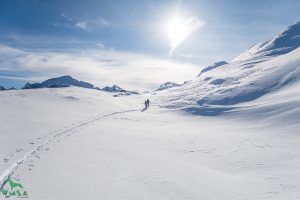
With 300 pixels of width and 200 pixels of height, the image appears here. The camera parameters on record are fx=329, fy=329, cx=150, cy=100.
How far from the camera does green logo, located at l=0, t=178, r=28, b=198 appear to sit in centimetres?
1320

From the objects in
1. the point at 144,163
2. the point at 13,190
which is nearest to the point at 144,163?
the point at 144,163

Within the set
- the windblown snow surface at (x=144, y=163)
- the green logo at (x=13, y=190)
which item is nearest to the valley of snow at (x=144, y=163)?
the windblown snow surface at (x=144, y=163)

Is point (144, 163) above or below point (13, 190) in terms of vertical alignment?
below

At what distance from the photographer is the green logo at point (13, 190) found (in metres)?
13.2

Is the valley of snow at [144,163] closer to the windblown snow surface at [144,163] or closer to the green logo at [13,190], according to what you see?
the windblown snow surface at [144,163]

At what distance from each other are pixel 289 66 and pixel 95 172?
104 metres

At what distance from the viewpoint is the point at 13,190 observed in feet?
44.5

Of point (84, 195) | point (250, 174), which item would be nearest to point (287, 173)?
point (250, 174)

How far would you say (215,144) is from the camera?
29.8m

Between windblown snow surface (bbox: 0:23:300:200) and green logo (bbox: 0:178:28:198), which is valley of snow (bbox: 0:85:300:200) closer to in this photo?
windblown snow surface (bbox: 0:23:300:200)

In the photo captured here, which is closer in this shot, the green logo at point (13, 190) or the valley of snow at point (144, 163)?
the green logo at point (13, 190)

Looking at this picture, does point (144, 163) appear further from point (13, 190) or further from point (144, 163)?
point (13, 190)

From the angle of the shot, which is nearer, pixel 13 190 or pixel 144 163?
pixel 13 190

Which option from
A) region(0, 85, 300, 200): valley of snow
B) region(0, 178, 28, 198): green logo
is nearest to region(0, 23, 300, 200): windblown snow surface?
region(0, 85, 300, 200): valley of snow
